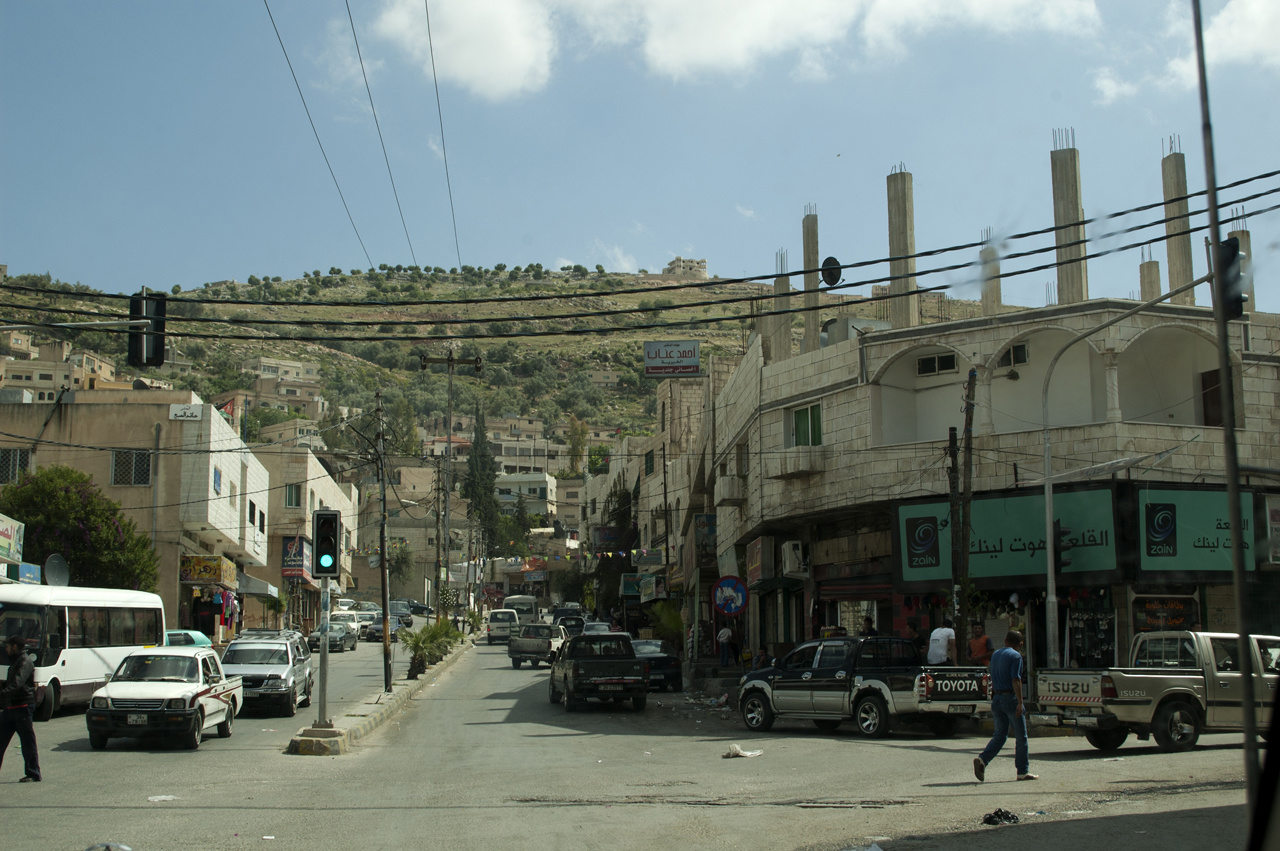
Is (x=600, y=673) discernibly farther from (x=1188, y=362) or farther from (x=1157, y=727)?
(x=1188, y=362)

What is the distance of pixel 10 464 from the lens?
4234cm

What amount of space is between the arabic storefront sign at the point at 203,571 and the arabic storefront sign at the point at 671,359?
2139cm

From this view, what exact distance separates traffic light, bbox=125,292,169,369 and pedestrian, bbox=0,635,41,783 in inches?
205

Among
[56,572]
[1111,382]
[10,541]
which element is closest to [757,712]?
[1111,382]

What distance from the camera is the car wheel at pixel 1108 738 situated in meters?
15.7

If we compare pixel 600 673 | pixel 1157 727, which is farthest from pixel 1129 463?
pixel 600 673

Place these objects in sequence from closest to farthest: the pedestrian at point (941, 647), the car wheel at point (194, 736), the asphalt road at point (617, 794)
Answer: the asphalt road at point (617, 794) → the car wheel at point (194, 736) → the pedestrian at point (941, 647)

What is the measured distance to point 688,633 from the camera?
166 feet

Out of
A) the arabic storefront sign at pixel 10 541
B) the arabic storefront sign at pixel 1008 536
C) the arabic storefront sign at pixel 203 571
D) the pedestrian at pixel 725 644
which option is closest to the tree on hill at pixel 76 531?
the arabic storefront sign at pixel 10 541

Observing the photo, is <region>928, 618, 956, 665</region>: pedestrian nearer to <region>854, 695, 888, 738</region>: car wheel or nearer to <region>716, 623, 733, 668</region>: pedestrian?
<region>854, 695, 888, 738</region>: car wheel

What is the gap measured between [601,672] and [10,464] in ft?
96.1

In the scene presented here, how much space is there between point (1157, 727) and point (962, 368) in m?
14.4

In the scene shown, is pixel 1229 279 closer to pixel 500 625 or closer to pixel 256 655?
pixel 256 655

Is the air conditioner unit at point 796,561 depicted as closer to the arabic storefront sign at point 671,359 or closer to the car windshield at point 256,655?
the car windshield at point 256,655
